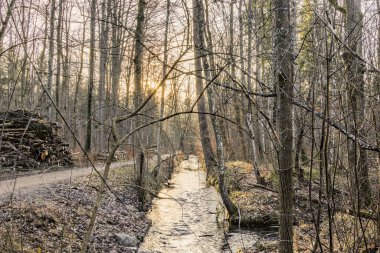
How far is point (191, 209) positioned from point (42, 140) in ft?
22.1

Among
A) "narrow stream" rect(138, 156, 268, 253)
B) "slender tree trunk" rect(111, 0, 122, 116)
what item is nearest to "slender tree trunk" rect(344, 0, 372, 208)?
"slender tree trunk" rect(111, 0, 122, 116)

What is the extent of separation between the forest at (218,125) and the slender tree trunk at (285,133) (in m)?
0.02

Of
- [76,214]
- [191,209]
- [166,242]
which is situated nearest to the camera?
[76,214]

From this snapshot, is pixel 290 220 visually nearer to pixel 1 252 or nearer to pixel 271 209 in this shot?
pixel 1 252

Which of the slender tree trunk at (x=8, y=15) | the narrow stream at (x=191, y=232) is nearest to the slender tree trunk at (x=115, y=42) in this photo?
the slender tree trunk at (x=8, y=15)

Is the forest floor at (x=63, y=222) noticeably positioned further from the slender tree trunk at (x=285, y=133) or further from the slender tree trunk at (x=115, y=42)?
the slender tree trunk at (x=285, y=133)

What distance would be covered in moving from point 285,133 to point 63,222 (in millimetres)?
4902

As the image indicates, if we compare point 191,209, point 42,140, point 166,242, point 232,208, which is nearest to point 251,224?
point 232,208

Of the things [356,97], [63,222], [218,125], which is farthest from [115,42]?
[356,97]

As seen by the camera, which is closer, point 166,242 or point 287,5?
point 287,5

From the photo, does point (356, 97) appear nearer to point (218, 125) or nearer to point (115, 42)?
point (218, 125)

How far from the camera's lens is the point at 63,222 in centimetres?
721

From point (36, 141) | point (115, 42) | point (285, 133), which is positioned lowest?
point (285, 133)

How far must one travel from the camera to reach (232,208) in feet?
33.5
